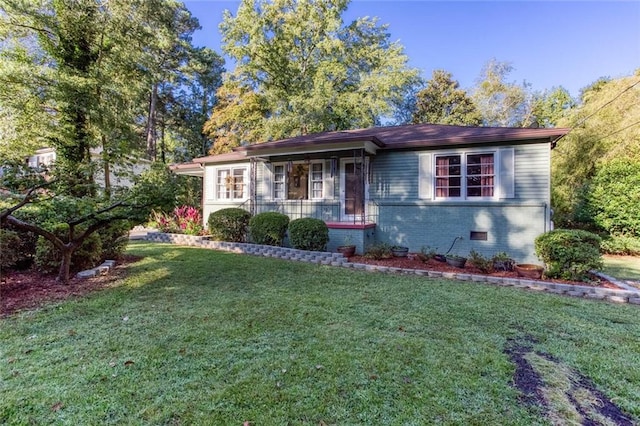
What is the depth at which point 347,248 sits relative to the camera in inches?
329

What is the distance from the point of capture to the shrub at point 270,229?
30.0 feet

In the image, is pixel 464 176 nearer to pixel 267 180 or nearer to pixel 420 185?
pixel 420 185

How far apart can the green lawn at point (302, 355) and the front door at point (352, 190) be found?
4.67m

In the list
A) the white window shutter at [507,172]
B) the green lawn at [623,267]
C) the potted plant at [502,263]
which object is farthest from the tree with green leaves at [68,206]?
the green lawn at [623,267]

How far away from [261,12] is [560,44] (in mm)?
15527

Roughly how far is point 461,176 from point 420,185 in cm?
106

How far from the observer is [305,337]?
10.9ft

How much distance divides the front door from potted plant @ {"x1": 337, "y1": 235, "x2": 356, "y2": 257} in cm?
107

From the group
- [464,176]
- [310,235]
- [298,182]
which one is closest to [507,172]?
[464,176]

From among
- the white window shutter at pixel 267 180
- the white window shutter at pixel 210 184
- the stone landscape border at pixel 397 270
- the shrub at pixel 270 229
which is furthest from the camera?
the white window shutter at pixel 210 184

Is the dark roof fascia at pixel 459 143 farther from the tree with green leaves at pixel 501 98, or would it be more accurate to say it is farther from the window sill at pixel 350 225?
the tree with green leaves at pixel 501 98

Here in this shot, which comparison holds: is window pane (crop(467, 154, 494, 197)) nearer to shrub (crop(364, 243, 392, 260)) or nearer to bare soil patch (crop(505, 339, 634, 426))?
shrub (crop(364, 243, 392, 260))

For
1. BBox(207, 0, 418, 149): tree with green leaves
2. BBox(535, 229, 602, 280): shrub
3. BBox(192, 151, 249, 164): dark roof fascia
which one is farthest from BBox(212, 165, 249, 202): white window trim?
BBox(535, 229, 602, 280): shrub

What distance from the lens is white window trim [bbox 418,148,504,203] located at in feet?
25.7
